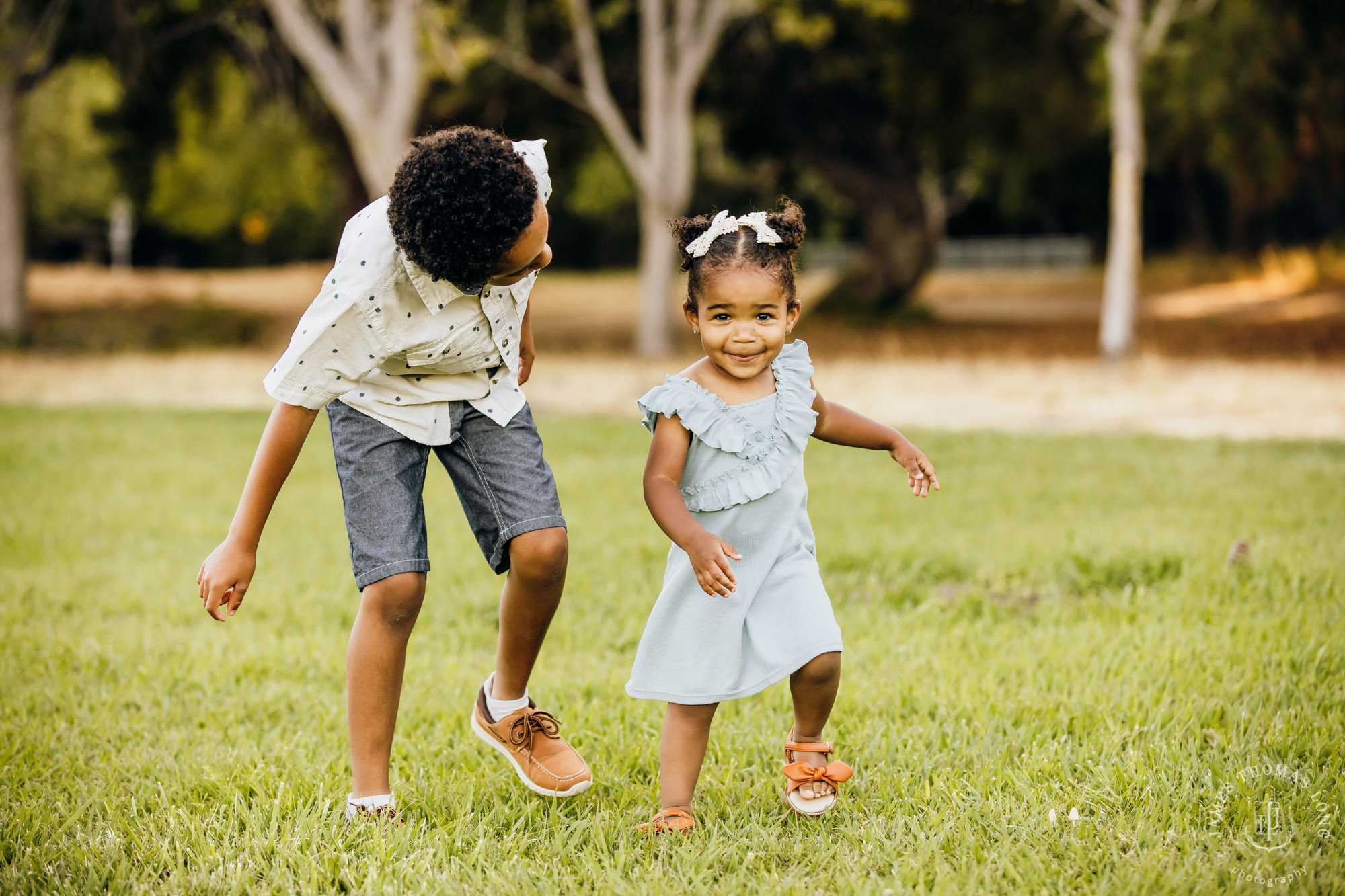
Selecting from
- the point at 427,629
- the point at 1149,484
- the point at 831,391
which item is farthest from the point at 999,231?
the point at 427,629

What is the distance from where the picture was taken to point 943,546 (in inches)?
209

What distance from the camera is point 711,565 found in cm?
242

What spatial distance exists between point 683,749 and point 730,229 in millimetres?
1180

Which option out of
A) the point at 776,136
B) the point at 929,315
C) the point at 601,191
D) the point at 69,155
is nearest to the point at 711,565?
the point at 776,136

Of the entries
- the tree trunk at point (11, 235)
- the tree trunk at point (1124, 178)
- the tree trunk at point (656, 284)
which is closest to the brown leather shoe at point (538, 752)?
the tree trunk at point (1124, 178)

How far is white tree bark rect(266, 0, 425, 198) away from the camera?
11.7 meters

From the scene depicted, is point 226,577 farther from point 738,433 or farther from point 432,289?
point 738,433

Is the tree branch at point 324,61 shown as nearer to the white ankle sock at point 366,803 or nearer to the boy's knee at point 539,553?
the boy's knee at point 539,553

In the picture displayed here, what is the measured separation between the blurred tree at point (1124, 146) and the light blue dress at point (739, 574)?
10535 mm

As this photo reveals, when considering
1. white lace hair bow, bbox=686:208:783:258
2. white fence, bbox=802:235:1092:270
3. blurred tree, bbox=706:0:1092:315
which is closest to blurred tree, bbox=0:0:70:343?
blurred tree, bbox=706:0:1092:315

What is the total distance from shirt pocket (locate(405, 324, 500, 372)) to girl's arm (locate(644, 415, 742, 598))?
48cm

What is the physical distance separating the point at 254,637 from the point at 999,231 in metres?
49.8

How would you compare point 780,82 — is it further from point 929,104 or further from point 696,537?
point 696,537

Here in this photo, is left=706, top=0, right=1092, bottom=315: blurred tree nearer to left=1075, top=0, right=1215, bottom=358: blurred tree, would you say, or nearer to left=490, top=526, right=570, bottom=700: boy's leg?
left=1075, top=0, right=1215, bottom=358: blurred tree
